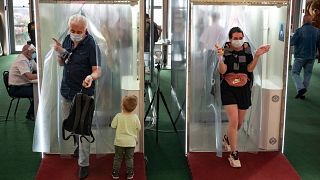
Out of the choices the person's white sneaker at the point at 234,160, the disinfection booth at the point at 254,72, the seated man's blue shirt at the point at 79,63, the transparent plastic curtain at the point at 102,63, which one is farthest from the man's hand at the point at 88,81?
the person's white sneaker at the point at 234,160

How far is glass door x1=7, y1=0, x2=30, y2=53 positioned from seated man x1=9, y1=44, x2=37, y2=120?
23.1 ft

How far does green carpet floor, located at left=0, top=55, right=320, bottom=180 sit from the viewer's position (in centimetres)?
477

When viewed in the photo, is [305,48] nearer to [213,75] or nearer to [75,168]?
[213,75]

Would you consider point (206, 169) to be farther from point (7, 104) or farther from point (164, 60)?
point (164, 60)

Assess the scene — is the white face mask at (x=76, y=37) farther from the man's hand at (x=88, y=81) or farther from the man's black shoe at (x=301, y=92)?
the man's black shoe at (x=301, y=92)

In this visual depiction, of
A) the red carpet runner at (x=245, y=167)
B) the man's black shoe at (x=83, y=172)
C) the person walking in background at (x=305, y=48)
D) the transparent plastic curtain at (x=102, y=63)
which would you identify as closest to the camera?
the man's black shoe at (x=83, y=172)

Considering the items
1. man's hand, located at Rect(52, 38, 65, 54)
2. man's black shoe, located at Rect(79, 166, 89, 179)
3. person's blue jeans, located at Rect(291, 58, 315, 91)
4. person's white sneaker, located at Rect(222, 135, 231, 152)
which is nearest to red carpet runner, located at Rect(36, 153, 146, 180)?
man's black shoe, located at Rect(79, 166, 89, 179)

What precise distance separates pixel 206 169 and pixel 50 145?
160cm

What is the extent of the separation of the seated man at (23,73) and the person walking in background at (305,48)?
166 inches

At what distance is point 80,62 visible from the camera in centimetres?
428

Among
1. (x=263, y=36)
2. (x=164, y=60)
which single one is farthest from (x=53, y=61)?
(x=164, y=60)

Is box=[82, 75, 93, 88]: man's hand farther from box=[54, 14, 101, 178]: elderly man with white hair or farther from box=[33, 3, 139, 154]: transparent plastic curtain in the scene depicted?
box=[33, 3, 139, 154]: transparent plastic curtain

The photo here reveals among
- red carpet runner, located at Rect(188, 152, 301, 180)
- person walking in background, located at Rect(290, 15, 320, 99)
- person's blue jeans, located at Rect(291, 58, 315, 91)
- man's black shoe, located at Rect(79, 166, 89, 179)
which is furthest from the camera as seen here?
person's blue jeans, located at Rect(291, 58, 315, 91)

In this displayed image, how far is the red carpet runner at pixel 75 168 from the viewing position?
4.42 m
